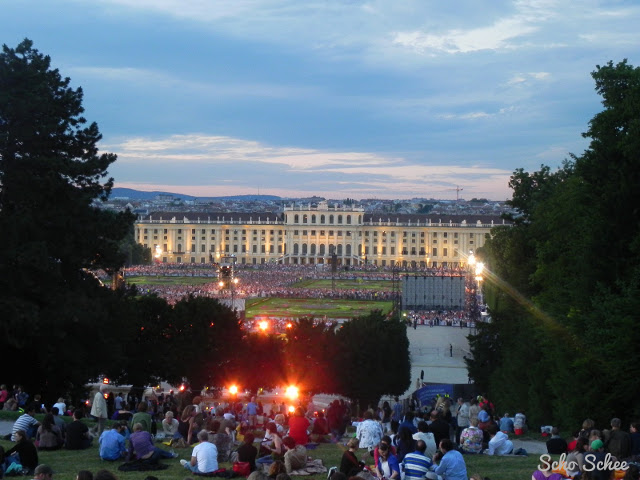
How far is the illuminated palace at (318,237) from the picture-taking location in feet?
416

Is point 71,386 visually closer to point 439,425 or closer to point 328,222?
point 439,425

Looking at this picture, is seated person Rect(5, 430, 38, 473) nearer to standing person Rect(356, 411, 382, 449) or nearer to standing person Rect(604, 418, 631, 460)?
standing person Rect(356, 411, 382, 449)

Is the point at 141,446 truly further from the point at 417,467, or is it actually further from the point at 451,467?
the point at 451,467

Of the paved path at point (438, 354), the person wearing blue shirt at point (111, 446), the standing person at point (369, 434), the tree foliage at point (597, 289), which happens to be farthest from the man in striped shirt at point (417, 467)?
the paved path at point (438, 354)

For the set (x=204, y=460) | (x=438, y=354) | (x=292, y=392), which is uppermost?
(x=204, y=460)

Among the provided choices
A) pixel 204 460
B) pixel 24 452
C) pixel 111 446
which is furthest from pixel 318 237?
pixel 24 452

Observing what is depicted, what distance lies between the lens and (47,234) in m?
19.8

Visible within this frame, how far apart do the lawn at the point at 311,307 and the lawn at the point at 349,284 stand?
1149 centimetres

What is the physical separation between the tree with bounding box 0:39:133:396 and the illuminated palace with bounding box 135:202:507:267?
10497 cm

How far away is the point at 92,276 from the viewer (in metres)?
21.6

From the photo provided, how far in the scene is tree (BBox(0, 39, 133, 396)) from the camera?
1847cm

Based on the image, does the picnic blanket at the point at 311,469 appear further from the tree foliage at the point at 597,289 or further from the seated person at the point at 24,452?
the tree foliage at the point at 597,289

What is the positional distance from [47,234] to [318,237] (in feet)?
359

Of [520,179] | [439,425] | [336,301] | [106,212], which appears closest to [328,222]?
[336,301]
